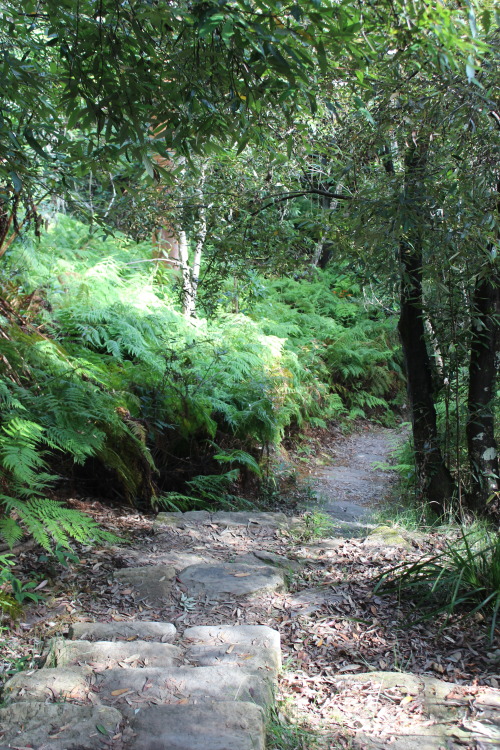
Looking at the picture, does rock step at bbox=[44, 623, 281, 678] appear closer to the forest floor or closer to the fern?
the forest floor

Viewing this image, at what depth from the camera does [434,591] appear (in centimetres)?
317

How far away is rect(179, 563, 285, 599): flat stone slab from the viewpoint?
3.22 meters

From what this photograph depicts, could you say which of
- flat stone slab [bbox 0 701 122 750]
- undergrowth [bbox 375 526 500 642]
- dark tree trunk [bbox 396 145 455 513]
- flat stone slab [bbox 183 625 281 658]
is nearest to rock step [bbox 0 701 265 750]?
flat stone slab [bbox 0 701 122 750]

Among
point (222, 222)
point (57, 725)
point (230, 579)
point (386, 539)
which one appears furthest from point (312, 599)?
point (222, 222)

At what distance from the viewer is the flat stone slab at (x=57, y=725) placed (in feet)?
5.90

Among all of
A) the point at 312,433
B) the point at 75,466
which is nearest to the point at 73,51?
the point at 75,466

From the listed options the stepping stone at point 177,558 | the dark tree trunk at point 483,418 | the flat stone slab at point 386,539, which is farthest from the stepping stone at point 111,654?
the dark tree trunk at point 483,418

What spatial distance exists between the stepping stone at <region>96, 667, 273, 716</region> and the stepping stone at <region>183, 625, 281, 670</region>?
0.23 m

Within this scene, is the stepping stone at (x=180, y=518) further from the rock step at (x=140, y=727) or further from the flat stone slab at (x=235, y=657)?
the rock step at (x=140, y=727)

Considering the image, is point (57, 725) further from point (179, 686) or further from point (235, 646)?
point (235, 646)

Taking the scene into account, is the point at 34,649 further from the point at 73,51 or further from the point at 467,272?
the point at 467,272

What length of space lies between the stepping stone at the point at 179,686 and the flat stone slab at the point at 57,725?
12 centimetres

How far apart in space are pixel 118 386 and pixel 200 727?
334cm

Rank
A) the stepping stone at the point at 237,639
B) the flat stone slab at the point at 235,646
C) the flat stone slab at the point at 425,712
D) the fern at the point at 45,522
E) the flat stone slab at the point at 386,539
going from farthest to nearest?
the flat stone slab at the point at 386,539
the fern at the point at 45,522
the stepping stone at the point at 237,639
the flat stone slab at the point at 235,646
the flat stone slab at the point at 425,712
